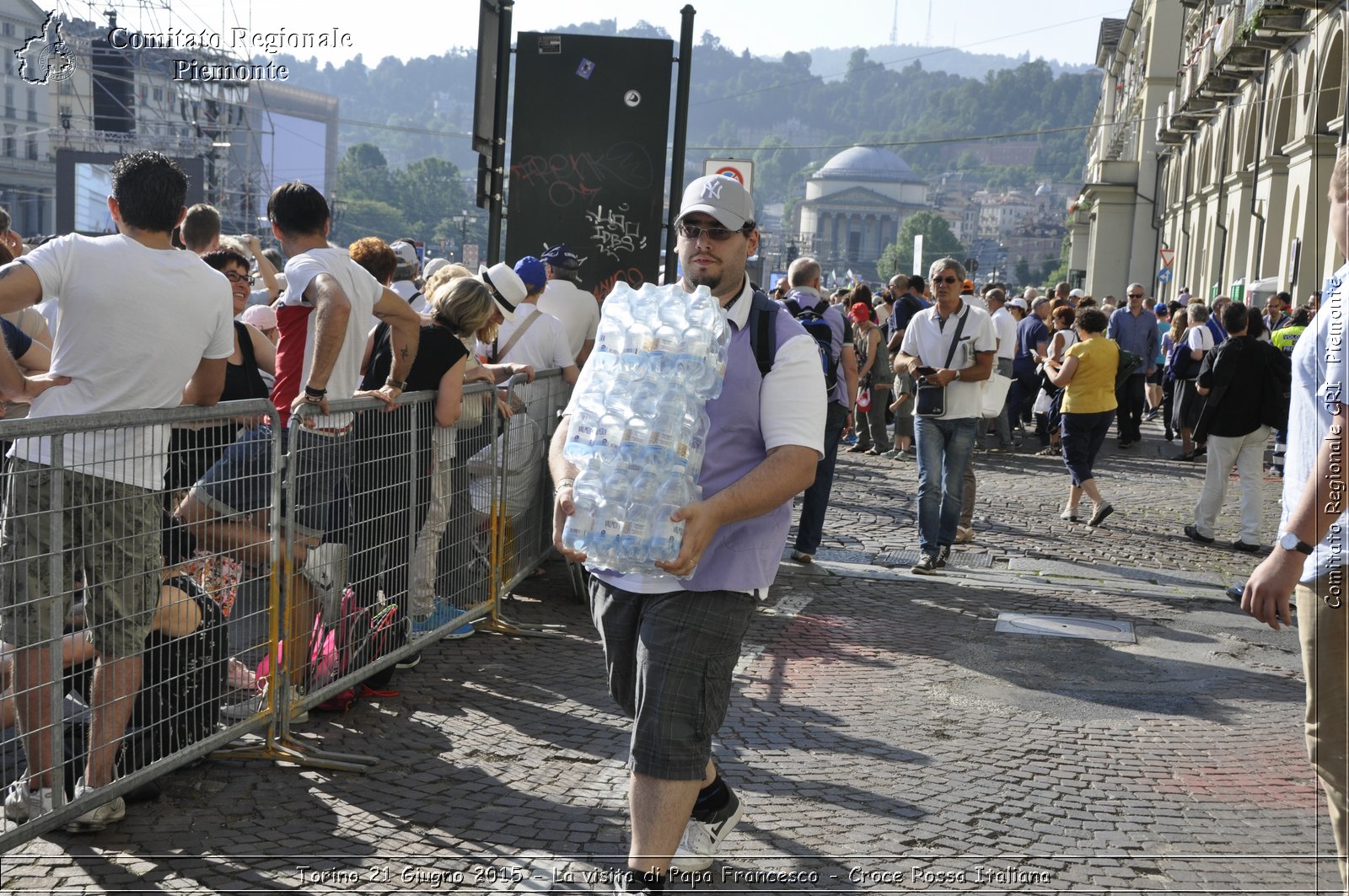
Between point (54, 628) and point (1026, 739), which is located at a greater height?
point (54, 628)

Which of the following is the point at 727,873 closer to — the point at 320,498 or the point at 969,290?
the point at 320,498

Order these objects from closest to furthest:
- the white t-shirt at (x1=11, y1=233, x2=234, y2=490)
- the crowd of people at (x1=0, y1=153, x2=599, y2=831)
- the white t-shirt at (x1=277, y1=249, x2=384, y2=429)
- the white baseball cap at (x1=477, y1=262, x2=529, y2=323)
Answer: the crowd of people at (x1=0, y1=153, x2=599, y2=831) < the white t-shirt at (x1=11, y1=233, x2=234, y2=490) < the white t-shirt at (x1=277, y1=249, x2=384, y2=429) < the white baseball cap at (x1=477, y1=262, x2=529, y2=323)

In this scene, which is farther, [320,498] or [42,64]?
[42,64]

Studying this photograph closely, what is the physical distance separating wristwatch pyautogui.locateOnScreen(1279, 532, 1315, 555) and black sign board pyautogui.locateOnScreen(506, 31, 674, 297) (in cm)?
684

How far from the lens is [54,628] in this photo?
3.83m

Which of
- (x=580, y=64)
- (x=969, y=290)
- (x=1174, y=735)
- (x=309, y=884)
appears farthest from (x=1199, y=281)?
(x=309, y=884)

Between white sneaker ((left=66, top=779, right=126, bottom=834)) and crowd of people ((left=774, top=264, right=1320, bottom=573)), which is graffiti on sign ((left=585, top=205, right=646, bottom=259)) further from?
white sneaker ((left=66, top=779, right=126, bottom=834))

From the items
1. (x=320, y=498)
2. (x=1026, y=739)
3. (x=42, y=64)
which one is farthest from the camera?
(x=42, y=64)

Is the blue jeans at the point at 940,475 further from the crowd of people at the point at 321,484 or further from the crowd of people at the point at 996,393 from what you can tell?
the crowd of people at the point at 321,484

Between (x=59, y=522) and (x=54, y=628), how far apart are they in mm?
297

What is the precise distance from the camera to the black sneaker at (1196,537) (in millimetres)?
10953

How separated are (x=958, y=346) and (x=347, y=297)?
4.87 meters

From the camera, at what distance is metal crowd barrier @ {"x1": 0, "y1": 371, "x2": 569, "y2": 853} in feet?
12.6

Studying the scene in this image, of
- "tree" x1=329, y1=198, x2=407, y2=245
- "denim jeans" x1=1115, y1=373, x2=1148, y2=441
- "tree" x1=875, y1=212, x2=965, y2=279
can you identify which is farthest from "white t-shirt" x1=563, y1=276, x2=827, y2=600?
"tree" x1=875, y1=212, x2=965, y2=279
